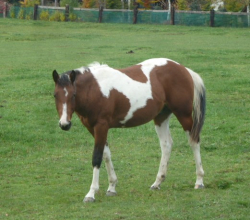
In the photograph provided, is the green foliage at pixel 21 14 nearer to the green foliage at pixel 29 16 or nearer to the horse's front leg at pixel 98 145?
the green foliage at pixel 29 16

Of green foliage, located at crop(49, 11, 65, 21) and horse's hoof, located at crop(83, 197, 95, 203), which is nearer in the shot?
horse's hoof, located at crop(83, 197, 95, 203)

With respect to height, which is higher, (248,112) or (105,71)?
(105,71)

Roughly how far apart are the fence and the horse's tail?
30.5m

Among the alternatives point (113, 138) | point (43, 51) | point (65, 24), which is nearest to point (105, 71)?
point (113, 138)

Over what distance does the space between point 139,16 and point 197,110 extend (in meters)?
33.3

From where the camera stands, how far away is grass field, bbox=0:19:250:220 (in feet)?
24.2

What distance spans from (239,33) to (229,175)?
2588cm

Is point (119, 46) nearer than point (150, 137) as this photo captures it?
No

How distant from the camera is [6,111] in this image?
46.7 ft

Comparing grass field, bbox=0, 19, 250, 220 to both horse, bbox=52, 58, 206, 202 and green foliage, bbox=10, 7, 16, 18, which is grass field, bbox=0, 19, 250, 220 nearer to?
horse, bbox=52, 58, 206, 202

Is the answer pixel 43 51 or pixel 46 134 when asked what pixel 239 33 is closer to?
pixel 43 51

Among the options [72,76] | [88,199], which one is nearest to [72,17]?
[72,76]

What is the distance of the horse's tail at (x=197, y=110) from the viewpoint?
28.3ft

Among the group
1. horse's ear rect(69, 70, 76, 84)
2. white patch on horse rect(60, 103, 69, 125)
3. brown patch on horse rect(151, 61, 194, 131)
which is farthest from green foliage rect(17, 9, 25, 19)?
white patch on horse rect(60, 103, 69, 125)
